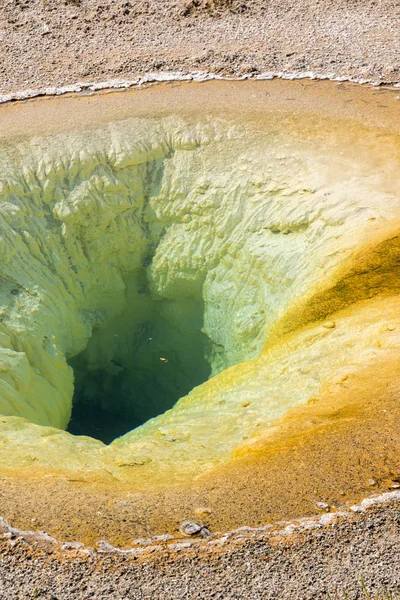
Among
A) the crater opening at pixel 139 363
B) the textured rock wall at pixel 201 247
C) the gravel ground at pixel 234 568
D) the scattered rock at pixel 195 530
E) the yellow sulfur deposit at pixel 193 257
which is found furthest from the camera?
the crater opening at pixel 139 363

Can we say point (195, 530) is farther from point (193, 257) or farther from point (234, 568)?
point (193, 257)

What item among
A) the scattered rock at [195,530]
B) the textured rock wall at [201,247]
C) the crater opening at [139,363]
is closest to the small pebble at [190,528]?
the scattered rock at [195,530]

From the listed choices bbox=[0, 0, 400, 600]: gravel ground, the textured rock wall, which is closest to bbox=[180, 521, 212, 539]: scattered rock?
the textured rock wall

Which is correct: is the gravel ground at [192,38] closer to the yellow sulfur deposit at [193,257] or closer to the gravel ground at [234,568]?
the yellow sulfur deposit at [193,257]

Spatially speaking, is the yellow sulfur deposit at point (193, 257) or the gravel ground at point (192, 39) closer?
the yellow sulfur deposit at point (193, 257)

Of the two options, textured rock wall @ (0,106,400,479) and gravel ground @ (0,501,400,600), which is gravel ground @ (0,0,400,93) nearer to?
textured rock wall @ (0,106,400,479)

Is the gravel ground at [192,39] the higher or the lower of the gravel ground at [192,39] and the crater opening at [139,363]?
the higher

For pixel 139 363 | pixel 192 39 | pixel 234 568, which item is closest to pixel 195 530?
pixel 234 568
